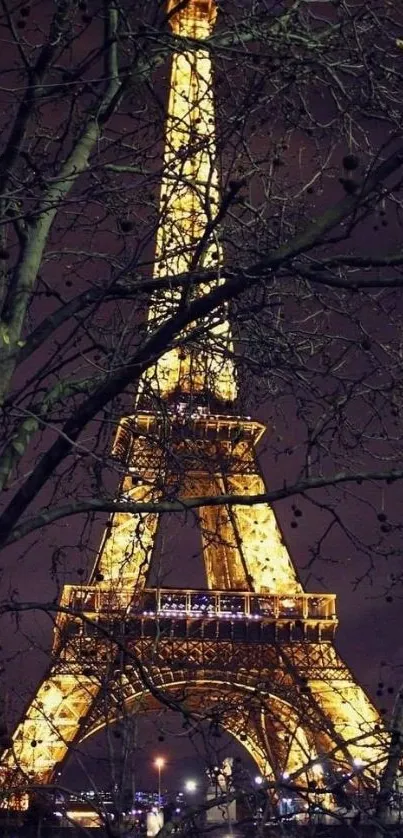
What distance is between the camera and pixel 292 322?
24.9ft

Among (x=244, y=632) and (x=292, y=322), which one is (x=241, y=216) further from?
(x=244, y=632)

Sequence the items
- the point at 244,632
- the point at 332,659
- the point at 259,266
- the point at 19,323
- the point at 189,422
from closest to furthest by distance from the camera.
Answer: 1. the point at 259,266
2. the point at 19,323
3. the point at 189,422
4. the point at 332,659
5. the point at 244,632

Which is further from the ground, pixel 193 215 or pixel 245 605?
pixel 245 605

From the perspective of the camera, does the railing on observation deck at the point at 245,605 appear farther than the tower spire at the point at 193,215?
A: Yes

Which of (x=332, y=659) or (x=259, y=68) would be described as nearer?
(x=259, y=68)

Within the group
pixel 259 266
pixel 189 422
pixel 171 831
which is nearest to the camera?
pixel 259 266

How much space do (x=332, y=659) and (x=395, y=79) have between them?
92.5ft

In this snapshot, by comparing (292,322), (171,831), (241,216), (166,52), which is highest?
(166,52)

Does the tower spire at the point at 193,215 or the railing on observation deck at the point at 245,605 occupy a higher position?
the railing on observation deck at the point at 245,605

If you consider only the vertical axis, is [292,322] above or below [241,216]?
below

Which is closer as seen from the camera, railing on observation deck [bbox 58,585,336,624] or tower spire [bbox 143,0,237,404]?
tower spire [bbox 143,0,237,404]

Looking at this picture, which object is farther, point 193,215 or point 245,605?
point 245,605

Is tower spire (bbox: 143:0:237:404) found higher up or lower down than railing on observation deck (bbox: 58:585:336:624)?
lower down

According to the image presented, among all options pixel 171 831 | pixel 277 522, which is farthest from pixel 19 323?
pixel 277 522
